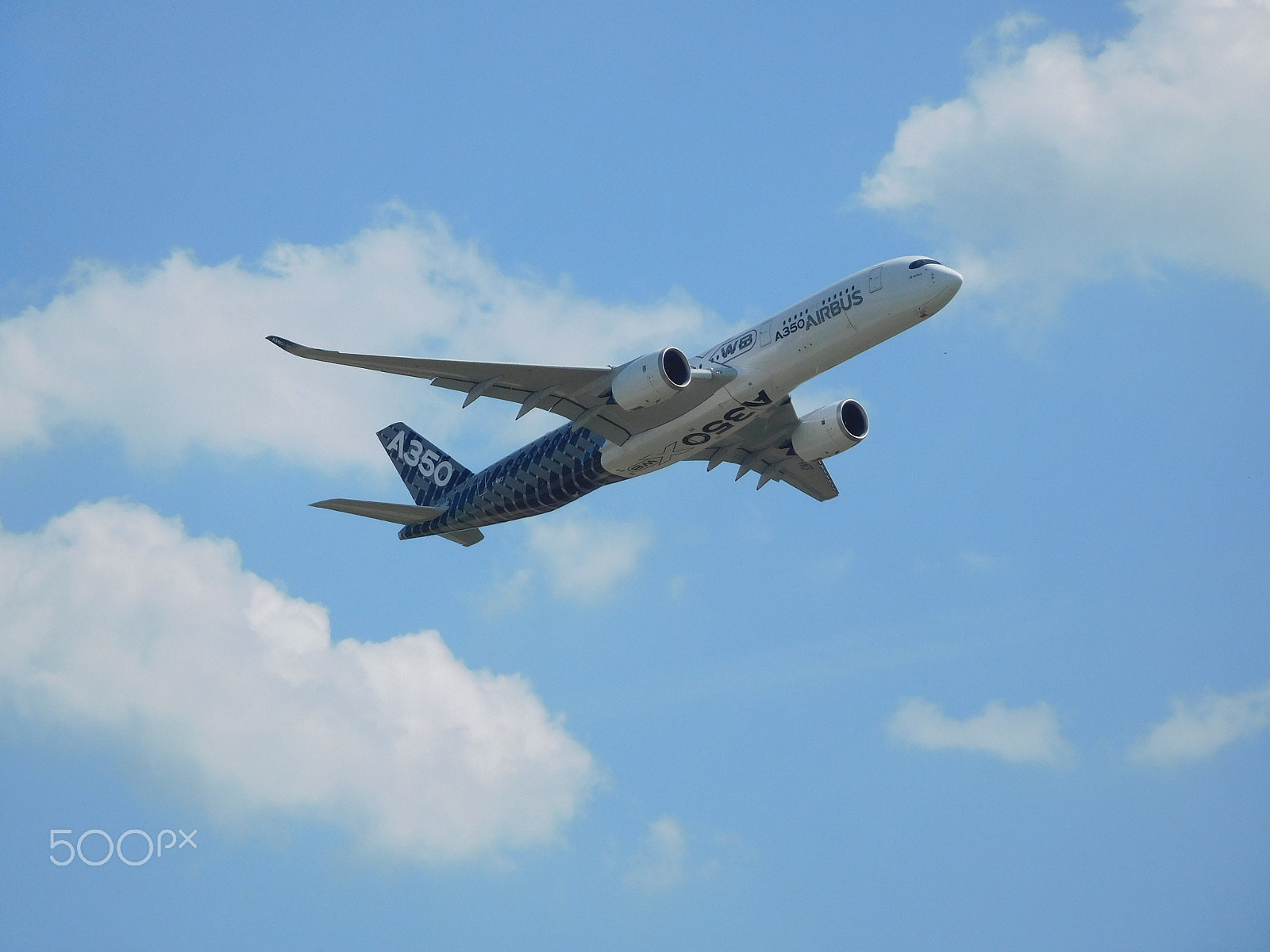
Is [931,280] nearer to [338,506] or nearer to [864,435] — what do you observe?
[864,435]

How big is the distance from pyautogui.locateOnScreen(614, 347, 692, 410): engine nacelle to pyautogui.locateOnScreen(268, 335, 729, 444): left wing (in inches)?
33.8

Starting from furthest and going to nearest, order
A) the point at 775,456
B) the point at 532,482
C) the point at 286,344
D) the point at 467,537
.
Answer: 1. the point at 467,537
2. the point at 775,456
3. the point at 532,482
4. the point at 286,344

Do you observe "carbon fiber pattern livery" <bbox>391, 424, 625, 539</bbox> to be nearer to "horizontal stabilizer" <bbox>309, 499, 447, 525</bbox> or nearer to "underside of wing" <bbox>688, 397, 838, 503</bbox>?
"horizontal stabilizer" <bbox>309, 499, 447, 525</bbox>

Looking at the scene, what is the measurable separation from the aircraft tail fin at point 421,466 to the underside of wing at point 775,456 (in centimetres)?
1063

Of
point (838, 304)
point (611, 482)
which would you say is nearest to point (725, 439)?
point (611, 482)

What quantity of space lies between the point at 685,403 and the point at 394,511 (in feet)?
46.0

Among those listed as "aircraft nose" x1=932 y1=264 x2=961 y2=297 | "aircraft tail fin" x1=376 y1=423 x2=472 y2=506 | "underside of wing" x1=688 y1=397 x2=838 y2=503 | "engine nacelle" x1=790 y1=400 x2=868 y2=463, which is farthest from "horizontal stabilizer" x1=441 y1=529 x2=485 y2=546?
"aircraft nose" x1=932 y1=264 x2=961 y2=297

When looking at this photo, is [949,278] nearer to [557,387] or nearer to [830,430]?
[830,430]

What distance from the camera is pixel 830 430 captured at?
143 ft

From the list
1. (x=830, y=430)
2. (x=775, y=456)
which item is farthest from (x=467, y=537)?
(x=830, y=430)

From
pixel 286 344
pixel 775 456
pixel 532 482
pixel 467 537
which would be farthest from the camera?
pixel 467 537

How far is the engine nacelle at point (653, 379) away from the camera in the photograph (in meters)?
37.3

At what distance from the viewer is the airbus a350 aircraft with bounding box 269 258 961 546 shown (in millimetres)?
37062

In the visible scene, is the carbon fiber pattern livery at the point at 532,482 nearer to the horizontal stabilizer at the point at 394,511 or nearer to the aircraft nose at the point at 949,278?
the horizontal stabilizer at the point at 394,511
